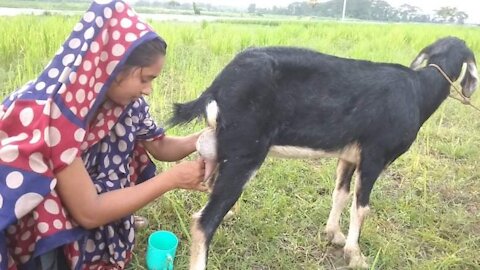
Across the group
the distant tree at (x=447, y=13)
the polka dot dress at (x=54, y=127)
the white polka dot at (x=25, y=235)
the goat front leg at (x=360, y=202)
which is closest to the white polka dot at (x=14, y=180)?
the polka dot dress at (x=54, y=127)

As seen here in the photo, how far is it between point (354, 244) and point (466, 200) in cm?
119

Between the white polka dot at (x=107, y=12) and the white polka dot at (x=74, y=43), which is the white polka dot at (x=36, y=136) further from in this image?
the white polka dot at (x=107, y=12)

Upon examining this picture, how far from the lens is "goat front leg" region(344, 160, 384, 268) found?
231 cm

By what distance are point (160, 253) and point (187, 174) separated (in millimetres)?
415

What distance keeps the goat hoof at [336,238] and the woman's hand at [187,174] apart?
931 mm

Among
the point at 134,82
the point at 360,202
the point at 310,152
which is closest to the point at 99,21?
the point at 134,82

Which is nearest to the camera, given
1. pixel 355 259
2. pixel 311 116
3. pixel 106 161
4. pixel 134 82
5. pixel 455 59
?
pixel 134 82

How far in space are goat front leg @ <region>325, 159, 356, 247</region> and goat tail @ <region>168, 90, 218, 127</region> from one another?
2.87 feet

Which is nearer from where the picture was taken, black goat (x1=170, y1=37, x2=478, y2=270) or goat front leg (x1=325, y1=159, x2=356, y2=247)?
black goat (x1=170, y1=37, x2=478, y2=270)

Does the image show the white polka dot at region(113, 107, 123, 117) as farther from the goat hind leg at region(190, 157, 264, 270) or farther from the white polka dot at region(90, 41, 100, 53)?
the goat hind leg at region(190, 157, 264, 270)

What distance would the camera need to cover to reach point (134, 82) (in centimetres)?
169

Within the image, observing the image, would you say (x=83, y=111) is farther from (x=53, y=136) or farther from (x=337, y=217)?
(x=337, y=217)

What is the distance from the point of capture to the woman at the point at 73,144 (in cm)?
149

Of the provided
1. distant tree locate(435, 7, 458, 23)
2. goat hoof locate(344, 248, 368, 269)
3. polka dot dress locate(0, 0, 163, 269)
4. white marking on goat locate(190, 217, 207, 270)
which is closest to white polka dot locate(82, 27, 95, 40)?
polka dot dress locate(0, 0, 163, 269)
